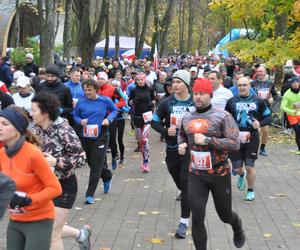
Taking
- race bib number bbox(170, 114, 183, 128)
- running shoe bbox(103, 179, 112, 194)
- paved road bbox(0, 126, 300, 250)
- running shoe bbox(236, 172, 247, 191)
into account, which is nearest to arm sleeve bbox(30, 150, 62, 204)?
paved road bbox(0, 126, 300, 250)

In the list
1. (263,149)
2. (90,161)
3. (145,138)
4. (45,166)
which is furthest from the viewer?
(263,149)

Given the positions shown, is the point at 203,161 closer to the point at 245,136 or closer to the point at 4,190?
the point at 4,190

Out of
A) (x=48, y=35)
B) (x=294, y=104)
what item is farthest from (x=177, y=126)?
(x=48, y=35)

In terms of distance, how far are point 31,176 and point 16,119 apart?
0.42m

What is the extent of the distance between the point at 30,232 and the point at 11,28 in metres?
53.4

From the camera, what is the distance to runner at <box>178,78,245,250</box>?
18.2 feet

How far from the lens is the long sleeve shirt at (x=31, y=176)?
13.6 feet

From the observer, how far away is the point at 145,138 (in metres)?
11.5

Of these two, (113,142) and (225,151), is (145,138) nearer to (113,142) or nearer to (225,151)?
(113,142)

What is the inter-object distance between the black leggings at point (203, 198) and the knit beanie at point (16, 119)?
205cm

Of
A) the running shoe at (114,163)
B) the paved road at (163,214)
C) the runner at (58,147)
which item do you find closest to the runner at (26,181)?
the runner at (58,147)

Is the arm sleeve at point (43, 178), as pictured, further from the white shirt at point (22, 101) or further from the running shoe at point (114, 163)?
the running shoe at point (114, 163)

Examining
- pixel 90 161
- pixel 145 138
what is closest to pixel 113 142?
pixel 145 138

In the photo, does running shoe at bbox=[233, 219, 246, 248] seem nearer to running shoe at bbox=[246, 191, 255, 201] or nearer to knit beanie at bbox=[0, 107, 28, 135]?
running shoe at bbox=[246, 191, 255, 201]
